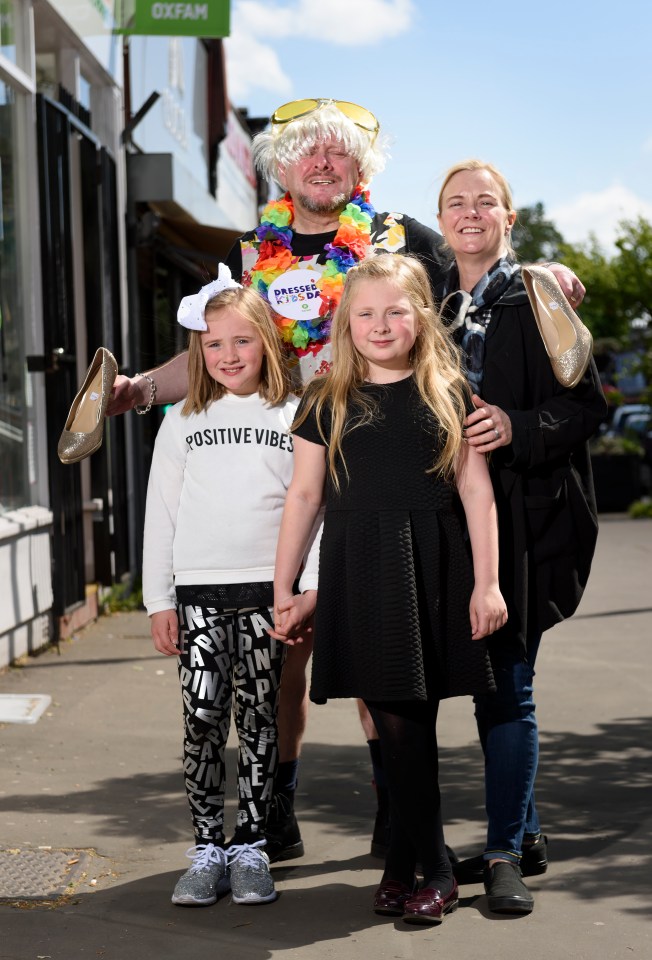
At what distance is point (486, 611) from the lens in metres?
3.55

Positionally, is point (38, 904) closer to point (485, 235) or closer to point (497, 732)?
point (497, 732)

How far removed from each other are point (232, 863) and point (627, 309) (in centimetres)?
1890

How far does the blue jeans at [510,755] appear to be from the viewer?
3830 millimetres

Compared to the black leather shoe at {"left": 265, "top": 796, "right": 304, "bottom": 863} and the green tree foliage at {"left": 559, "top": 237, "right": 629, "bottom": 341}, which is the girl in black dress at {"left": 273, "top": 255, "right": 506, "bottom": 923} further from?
the green tree foliage at {"left": 559, "top": 237, "right": 629, "bottom": 341}

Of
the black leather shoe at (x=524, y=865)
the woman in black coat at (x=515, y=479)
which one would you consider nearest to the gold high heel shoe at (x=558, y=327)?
the woman in black coat at (x=515, y=479)

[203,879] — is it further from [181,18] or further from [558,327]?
[181,18]

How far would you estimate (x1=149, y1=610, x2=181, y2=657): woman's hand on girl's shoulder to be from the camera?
386cm

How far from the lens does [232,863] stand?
3.85m

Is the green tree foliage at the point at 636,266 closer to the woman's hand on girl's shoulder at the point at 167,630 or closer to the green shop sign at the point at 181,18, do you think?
the green shop sign at the point at 181,18

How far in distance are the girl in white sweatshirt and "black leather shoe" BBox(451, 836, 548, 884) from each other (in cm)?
56

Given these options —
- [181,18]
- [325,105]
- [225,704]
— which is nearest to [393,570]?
[225,704]

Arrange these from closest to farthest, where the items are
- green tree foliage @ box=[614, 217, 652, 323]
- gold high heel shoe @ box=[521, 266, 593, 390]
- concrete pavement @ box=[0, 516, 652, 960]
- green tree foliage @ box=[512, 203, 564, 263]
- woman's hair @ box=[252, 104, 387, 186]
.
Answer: concrete pavement @ box=[0, 516, 652, 960]
gold high heel shoe @ box=[521, 266, 593, 390]
woman's hair @ box=[252, 104, 387, 186]
green tree foliage @ box=[614, 217, 652, 323]
green tree foliage @ box=[512, 203, 564, 263]

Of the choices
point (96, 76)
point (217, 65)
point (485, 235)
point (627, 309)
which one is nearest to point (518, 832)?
point (485, 235)

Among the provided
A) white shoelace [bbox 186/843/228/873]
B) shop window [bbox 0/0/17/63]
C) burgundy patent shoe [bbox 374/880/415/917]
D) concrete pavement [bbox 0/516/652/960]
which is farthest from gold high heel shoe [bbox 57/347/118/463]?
shop window [bbox 0/0/17/63]
